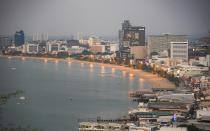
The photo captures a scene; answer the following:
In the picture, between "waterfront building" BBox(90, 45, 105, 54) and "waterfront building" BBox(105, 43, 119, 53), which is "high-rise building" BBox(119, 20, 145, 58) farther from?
"waterfront building" BBox(90, 45, 105, 54)

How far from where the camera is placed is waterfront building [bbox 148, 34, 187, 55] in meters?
14.7

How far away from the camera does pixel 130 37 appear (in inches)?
639

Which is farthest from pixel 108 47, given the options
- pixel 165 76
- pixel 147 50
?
pixel 165 76

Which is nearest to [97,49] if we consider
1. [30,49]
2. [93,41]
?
[93,41]

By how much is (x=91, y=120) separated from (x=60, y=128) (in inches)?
19.8

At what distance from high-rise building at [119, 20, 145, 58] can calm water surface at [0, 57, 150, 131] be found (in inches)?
Result: 149

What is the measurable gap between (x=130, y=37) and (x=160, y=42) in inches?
59.5

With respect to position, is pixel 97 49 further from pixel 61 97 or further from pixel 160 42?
pixel 61 97

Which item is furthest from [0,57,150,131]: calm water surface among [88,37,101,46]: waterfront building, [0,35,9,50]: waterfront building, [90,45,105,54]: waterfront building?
[88,37,101,46]: waterfront building

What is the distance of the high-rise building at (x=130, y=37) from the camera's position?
15767mm

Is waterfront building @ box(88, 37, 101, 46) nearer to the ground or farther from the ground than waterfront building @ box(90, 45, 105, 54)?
farther from the ground

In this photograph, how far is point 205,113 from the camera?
496 centimetres

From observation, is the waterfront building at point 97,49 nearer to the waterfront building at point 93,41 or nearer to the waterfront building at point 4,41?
the waterfront building at point 93,41

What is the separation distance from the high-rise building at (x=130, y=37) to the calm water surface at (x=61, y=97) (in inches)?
149
